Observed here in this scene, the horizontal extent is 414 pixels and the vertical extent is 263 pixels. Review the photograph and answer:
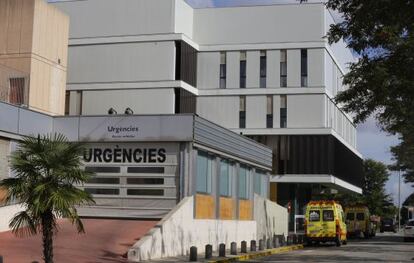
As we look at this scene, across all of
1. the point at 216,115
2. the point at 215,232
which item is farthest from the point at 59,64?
the point at 216,115

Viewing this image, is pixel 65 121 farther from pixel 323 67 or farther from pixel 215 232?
pixel 323 67

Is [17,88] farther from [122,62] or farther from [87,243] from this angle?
[122,62]

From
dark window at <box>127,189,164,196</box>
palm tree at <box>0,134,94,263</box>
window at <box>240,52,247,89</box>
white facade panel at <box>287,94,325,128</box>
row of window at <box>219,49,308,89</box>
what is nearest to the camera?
palm tree at <box>0,134,94,263</box>

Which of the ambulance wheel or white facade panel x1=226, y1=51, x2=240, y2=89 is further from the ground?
white facade panel x1=226, y1=51, x2=240, y2=89

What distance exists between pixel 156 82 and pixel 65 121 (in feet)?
87.5

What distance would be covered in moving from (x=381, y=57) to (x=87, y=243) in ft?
38.7

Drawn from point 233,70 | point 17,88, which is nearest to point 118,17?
point 233,70

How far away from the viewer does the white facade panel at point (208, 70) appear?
58.2 metres

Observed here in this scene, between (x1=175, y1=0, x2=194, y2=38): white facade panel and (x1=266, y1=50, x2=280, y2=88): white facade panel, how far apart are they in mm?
7679

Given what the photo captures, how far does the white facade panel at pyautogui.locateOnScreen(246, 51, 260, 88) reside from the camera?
2260 inches

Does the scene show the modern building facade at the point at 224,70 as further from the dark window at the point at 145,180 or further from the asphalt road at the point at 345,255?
the dark window at the point at 145,180

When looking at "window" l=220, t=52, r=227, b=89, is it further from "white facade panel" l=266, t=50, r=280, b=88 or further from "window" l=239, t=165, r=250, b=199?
"window" l=239, t=165, r=250, b=199

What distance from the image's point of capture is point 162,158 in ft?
89.5

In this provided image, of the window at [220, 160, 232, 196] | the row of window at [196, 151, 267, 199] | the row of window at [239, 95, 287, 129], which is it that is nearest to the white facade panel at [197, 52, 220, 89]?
the row of window at [239, 95, 287, 129]
